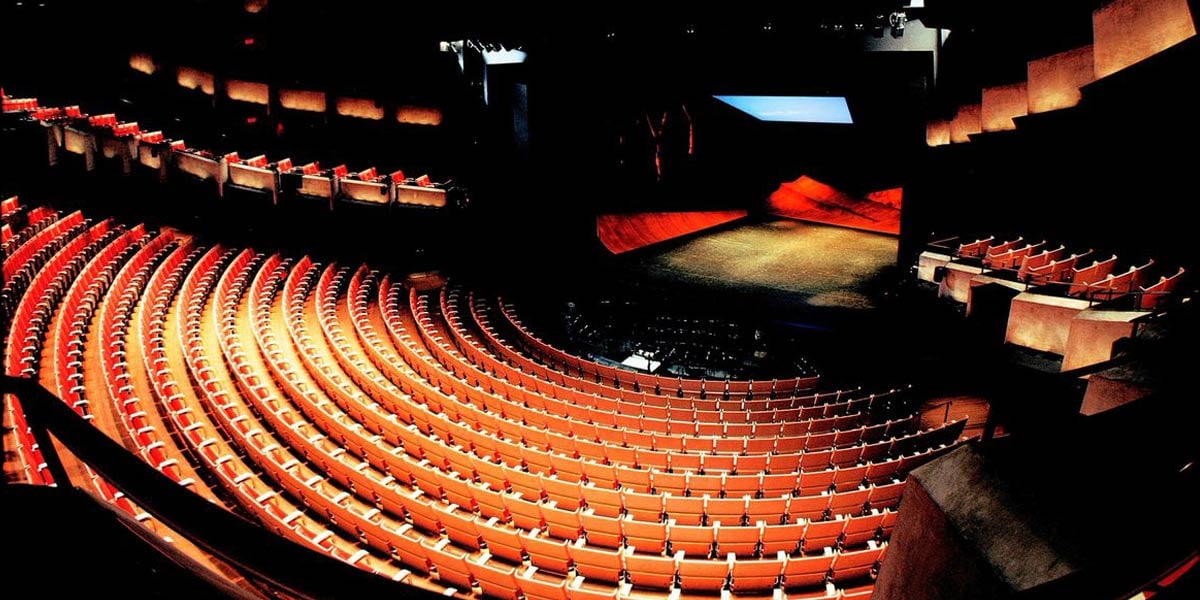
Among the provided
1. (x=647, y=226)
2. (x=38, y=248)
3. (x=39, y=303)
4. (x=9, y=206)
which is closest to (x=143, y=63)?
(x=9, y=206)

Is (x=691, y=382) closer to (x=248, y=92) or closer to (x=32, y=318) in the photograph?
(x=32, y=318)

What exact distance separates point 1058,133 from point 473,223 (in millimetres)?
6807

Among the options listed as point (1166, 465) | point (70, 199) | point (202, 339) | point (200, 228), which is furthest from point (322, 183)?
point (1166, 465)

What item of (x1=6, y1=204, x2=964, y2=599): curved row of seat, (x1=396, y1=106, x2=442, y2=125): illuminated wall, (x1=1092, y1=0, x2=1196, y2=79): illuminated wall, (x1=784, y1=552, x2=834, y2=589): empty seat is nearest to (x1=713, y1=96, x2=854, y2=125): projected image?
(x1=396, y1=106, x2=442, y2=125): illuminated wall

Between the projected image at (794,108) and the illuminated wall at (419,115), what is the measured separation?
4.59 m

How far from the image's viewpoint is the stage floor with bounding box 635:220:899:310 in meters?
7.96

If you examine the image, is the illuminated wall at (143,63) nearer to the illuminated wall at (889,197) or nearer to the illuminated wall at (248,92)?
the illuminated wall at (248,92)

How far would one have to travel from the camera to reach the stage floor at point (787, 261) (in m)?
7.96

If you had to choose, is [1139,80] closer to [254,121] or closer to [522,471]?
[522,471]

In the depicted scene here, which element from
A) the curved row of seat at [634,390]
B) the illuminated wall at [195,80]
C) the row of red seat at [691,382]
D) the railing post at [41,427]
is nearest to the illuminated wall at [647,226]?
the row of red seat at [691,382]

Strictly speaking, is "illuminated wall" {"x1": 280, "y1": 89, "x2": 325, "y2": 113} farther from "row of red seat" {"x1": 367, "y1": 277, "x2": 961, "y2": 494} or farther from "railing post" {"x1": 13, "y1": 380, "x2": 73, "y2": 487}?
"railing post" {"x1": 13, "y1": 380, "x2": 73, "y2": 487}

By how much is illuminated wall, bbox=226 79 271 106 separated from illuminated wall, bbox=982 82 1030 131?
9.62 meters

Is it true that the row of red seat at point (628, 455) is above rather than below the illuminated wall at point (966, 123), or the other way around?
below

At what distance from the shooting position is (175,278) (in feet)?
21.6
